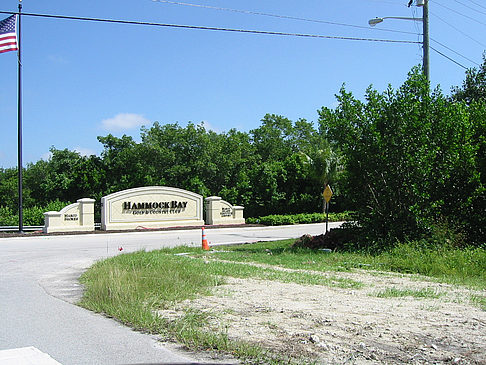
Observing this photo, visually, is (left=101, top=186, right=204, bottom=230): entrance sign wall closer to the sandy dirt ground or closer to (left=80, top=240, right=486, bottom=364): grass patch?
(left=80, top=240, right=486, bottom=364): grass patch

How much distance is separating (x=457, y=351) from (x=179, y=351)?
9.82 ft

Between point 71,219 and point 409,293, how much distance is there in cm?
2439

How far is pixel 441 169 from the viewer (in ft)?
50.7

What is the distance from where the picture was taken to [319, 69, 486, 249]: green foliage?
49.9ft

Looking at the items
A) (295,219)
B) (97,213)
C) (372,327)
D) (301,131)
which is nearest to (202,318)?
(372,327)

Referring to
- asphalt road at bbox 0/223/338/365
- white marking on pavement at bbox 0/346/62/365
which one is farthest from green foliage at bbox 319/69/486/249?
white marking on pavement at bbox 0/346/62/365

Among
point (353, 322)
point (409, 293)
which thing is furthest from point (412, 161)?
point (353, 322)

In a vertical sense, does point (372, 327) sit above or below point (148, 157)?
below

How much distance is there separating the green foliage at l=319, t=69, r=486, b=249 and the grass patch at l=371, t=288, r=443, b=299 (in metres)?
6.26

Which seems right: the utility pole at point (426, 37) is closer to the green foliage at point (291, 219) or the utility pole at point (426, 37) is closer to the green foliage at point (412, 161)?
the green foliage at point (412, 161)

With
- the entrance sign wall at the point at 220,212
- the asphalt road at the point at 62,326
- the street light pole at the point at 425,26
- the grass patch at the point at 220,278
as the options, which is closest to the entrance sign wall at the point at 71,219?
the entrance sign wall at the point at 220,212

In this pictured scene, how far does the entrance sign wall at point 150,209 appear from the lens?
30.5 meters

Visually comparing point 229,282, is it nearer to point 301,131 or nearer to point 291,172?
point 291,172

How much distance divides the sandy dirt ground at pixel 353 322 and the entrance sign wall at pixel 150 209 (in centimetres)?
2240
